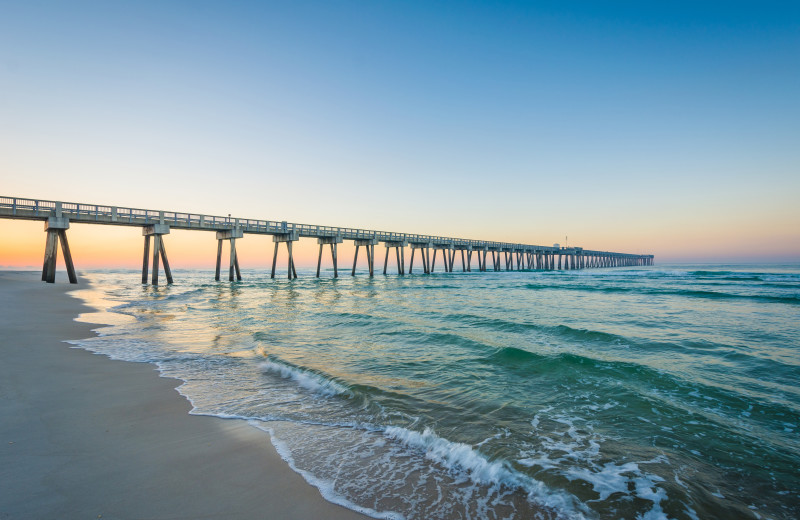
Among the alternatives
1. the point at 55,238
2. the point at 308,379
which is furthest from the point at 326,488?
the point at 55,238

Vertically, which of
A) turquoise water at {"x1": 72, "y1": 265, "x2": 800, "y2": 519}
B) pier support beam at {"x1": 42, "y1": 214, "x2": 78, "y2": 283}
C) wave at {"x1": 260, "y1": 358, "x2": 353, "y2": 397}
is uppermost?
pier support beam at {"x1": 42, "y1": 214, "x2": 78, "y2": 283}

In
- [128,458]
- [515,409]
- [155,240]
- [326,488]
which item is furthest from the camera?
[155,240]

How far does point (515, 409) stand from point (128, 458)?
484 cm

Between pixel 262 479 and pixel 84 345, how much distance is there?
819 centimetres

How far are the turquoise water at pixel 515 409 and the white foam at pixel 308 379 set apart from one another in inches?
1.6

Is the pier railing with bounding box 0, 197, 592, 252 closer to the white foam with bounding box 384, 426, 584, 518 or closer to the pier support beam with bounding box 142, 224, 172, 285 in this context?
the pier support beam with bounding box 142, 224, 172, 285

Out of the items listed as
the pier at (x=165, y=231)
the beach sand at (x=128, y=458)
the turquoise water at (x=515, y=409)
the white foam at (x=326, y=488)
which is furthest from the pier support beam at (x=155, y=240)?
the white foam at (x=326, y=488)

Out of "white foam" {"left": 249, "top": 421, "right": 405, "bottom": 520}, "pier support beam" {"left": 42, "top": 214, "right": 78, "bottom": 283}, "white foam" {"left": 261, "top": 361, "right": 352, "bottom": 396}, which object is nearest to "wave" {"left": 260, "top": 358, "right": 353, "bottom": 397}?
"white foam" {"left": 261, "top": 361, "right": 352, "bottom": 396}

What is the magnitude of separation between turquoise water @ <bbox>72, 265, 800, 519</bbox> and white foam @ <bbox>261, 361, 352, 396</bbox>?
0.13ft

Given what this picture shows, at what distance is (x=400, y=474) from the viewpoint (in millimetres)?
3461

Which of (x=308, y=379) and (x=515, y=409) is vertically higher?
(x=515, y=409)

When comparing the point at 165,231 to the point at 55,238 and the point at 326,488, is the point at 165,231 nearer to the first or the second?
the point at 55,238

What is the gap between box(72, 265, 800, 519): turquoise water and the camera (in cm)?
319

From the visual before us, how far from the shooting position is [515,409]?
5.21 meters
